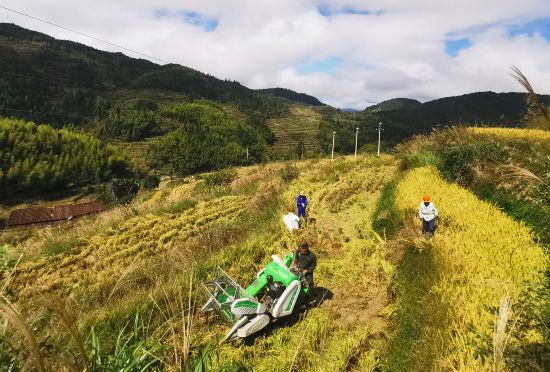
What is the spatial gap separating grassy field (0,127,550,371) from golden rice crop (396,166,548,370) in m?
0.04

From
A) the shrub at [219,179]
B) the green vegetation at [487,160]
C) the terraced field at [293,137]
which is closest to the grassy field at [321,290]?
the green vegetation at [487,160]

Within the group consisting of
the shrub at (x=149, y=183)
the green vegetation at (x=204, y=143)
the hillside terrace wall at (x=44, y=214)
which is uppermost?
the green vegetation at (x=204, y=143)

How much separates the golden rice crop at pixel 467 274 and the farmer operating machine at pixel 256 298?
2.95 metres

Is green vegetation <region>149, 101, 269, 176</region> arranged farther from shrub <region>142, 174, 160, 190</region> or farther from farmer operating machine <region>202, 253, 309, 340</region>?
farmer operating machine <region>202, 253, 309, 340</region>

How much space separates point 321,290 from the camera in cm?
1052

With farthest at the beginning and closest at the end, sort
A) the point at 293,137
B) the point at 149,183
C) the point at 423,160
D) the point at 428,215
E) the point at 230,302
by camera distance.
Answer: the point at 293,137 < the point at 149,183 < the point at 423,160 < the point at 428,215 < the point at 230,302

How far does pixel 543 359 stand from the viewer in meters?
3.95

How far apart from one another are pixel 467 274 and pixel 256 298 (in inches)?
182

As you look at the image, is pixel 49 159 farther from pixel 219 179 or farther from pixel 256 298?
pixel 256 298

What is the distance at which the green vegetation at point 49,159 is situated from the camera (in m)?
94.5

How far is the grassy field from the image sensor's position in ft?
10.3

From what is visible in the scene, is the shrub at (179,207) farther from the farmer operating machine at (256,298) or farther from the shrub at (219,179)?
the farmer operating machine at (256,298)

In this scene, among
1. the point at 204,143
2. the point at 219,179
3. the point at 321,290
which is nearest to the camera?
the point at 321,290

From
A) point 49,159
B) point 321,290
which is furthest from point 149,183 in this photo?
point 321,290
